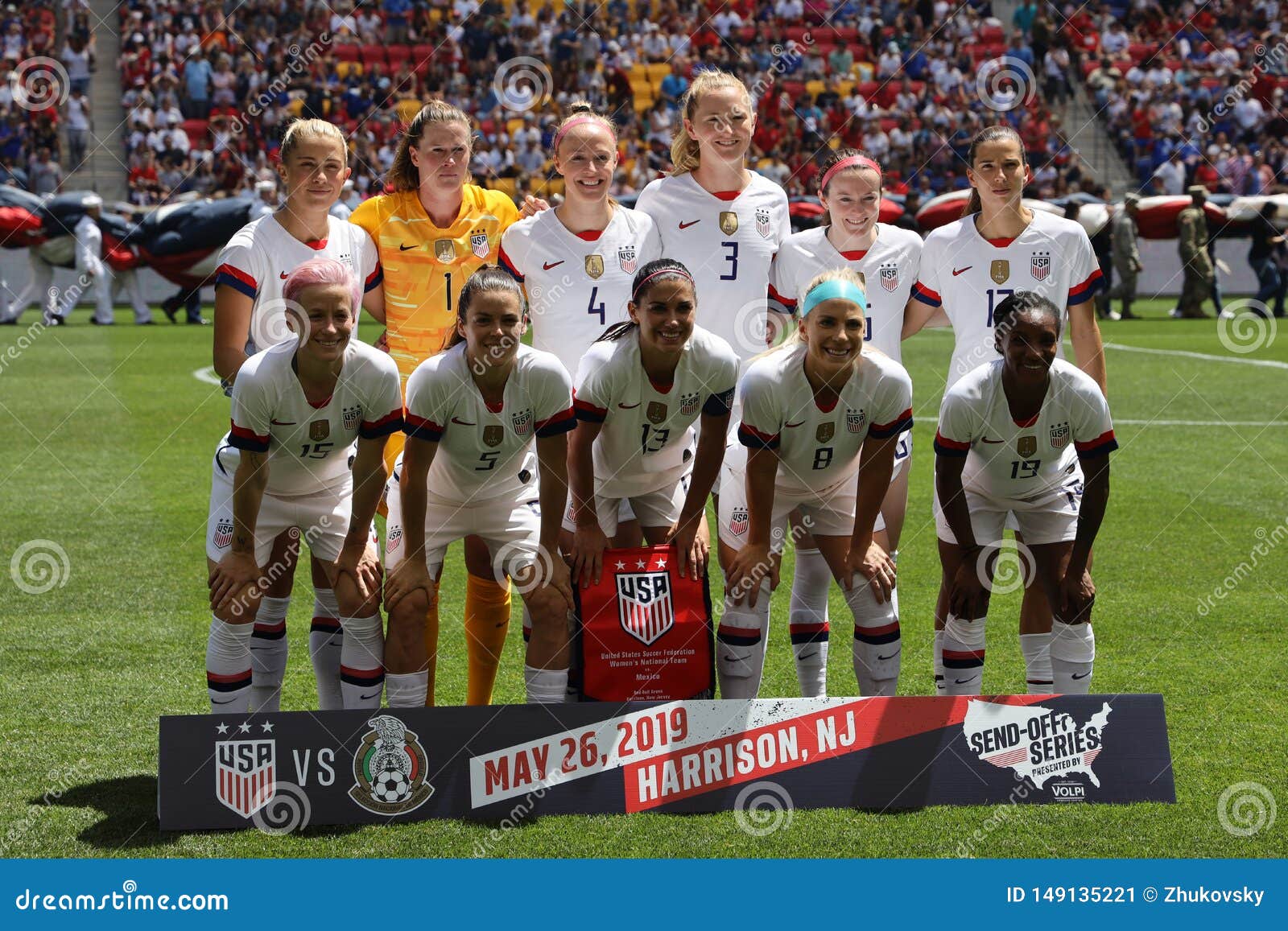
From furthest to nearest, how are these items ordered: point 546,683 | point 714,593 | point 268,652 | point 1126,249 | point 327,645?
point 1126,249 < point 714,593 < point 268,652 < point 327,645 < point 546,683

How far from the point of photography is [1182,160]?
101 feet

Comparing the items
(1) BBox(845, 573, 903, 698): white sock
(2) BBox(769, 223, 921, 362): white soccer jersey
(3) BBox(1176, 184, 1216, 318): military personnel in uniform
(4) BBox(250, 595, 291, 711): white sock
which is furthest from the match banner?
(3) BBox(1176, 184, 1216, 318): military personnel in uniform

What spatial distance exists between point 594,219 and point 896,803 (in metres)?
2.61

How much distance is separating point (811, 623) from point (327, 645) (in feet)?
6.20

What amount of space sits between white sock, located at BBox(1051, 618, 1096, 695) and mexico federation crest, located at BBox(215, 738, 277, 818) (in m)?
2.93

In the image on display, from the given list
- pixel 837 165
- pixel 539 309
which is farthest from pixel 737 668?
pixel 837 165

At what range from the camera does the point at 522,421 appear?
507 centimetres

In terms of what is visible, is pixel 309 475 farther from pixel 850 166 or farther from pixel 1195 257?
pixel 1195 257

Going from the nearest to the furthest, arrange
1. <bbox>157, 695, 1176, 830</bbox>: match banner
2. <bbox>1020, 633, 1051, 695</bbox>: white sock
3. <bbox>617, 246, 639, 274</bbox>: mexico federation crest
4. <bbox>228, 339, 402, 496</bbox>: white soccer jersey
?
<bbox>157, 695, 1176, 830</bbox>: match banner → <bbox>228, 339, 402, 496</bbox>: white soccer jersey → <bbox>1020, 633, 1051, 695</bbox>: white sock → <bbox>617, 246, 639, 274</bbox>: mexico federation crest

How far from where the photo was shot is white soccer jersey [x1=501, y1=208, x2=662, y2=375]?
5.77m

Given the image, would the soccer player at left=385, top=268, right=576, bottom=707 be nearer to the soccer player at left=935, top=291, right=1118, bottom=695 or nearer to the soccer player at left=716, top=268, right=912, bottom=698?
the soccer player at left=716, top=268, right=912, bottom=698

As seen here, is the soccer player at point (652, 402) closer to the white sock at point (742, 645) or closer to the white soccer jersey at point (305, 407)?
the white sock at point (742, 645)

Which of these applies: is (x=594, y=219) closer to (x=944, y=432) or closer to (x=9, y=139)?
(x=944, y=432)

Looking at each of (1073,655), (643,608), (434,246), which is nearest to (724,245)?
(434,246)
